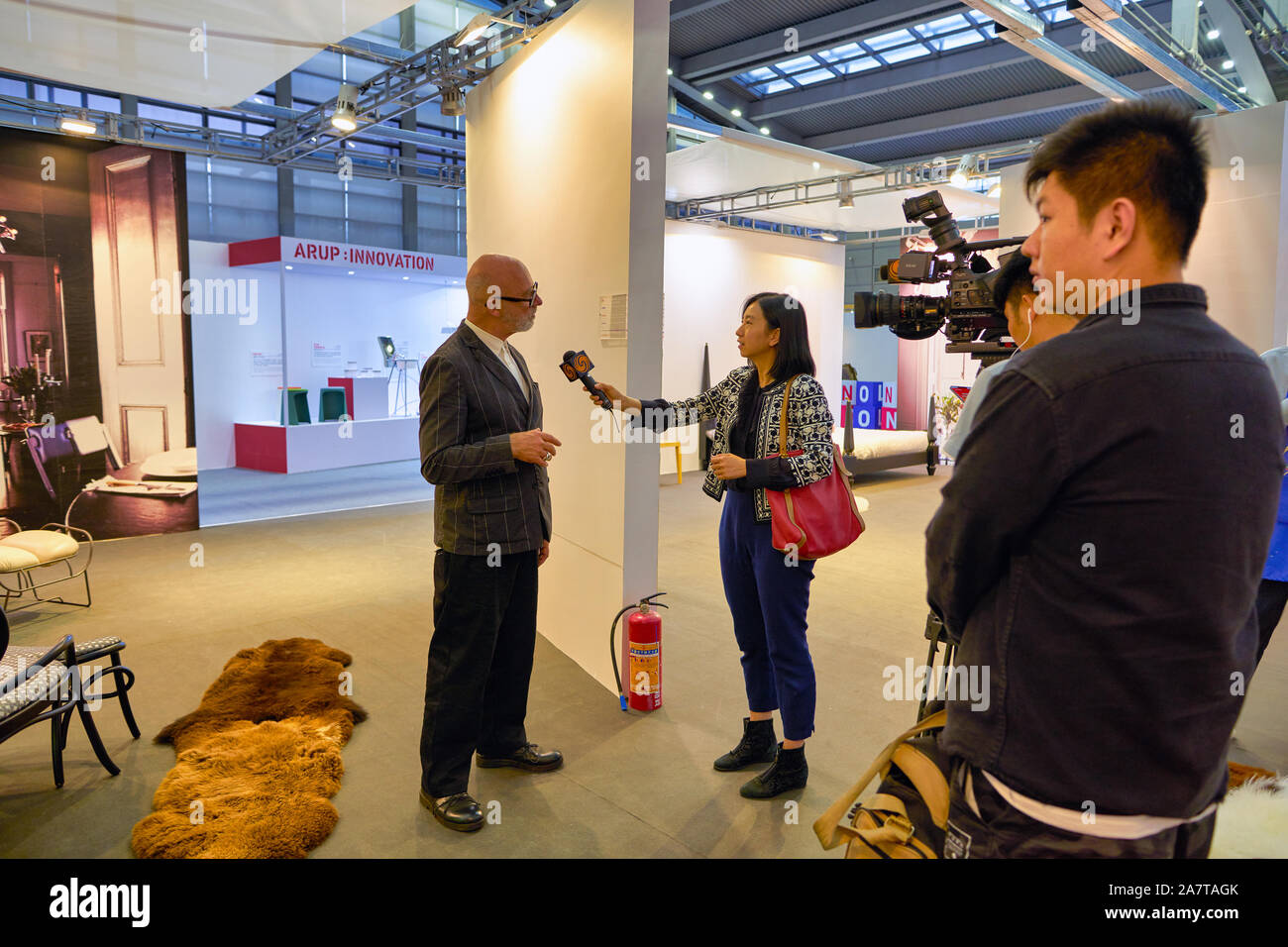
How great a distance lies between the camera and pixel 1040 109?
10.8 meters

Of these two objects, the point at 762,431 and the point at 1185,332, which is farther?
the point at 762,431

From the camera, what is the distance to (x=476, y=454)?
2375mm

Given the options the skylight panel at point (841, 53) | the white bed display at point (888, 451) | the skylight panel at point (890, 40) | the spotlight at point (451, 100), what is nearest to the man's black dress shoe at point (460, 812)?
the spotlight at point (451, 100)

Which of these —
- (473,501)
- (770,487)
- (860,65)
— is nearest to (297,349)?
(860,65)

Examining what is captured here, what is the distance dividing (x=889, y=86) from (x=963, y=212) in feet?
6.40

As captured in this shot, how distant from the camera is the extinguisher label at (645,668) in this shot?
10.9 ft

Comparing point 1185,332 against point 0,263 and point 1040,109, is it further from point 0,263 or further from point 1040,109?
point 1040,109

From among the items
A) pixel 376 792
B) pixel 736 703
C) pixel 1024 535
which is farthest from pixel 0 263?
pixel 1024 535

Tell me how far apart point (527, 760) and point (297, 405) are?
9.04 metres

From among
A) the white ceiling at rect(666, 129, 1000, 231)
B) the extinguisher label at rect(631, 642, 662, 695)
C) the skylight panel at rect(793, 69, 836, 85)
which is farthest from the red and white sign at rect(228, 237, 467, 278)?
the extinguisher label at rect(631, 642, 662, 695)

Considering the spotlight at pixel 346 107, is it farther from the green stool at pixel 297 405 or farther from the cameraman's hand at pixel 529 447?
the cameraman's hand at pixel 529 447

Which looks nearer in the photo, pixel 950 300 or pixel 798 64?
pixel 950 300

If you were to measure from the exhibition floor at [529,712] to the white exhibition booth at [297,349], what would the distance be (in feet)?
14.7

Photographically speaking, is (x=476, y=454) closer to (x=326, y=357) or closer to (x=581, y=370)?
(x=581, y=370)
